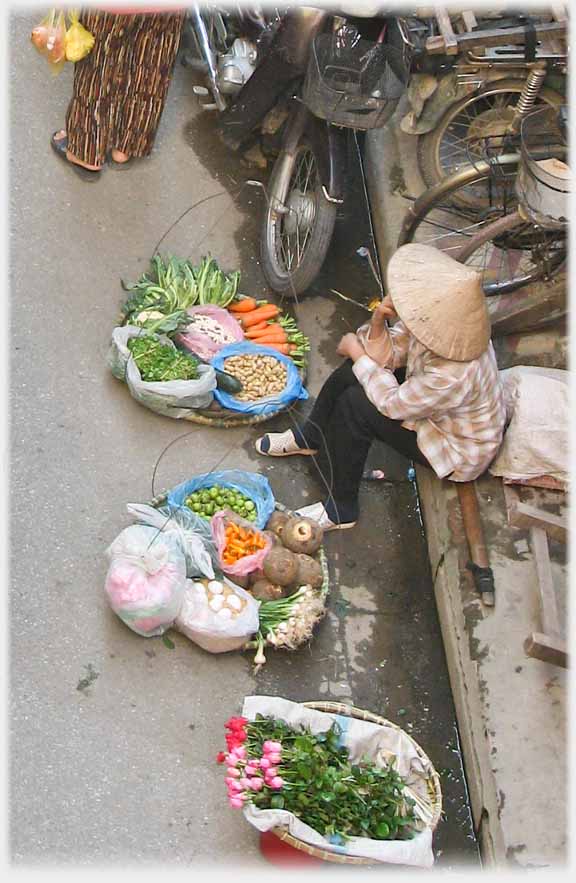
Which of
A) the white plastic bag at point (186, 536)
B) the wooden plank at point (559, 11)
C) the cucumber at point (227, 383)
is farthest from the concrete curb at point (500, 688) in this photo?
the wooden plank at point (559, 11)

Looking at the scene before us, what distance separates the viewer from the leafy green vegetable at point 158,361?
5.20 metres

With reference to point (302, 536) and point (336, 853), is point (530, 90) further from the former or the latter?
point (336, 853)

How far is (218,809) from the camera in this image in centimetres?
419

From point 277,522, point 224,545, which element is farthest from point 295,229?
point 224,545

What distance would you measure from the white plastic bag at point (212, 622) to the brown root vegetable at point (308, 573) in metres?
0.28

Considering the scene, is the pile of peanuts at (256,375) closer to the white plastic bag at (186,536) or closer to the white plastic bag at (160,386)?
the white plastic bag at (160,386)

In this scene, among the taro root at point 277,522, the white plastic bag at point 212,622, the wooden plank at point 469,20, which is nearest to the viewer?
the white plastic bag at point 212,622

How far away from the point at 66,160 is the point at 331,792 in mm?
3901

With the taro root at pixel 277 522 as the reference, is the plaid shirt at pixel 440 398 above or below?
above

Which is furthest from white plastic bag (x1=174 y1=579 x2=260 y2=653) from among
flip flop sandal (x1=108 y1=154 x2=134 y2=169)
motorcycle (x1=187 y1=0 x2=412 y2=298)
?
flip flop sandal (x1=108 y1=154 x2=134 y2=169)

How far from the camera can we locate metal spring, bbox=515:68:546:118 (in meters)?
5.75

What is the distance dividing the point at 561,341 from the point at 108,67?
108 inches

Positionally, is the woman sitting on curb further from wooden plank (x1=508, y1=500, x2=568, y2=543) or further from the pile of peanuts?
wooden plank (x1=508, y1=500, x2=568, y2=543)

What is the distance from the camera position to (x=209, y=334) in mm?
5512
